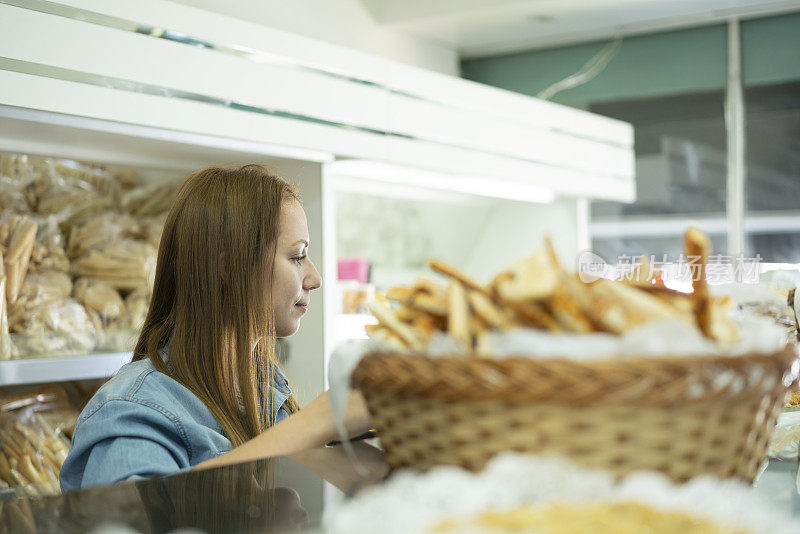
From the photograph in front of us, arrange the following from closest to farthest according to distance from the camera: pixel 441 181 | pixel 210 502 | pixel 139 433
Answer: pixel 210 502 → pixel 139 433 → pixel 441 181

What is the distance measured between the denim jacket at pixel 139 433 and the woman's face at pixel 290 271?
262 millimetres

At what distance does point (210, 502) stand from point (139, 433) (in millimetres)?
414

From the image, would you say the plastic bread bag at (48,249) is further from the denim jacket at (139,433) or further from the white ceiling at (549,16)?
the white ceiling at (549,16)

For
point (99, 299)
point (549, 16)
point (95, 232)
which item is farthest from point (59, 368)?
point (549, 16)

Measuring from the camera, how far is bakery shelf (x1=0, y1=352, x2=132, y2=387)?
1657 mm

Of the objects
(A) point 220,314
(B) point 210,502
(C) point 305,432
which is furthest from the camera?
(A) point 220,314

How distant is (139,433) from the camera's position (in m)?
0.94

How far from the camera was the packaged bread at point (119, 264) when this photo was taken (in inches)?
75.9

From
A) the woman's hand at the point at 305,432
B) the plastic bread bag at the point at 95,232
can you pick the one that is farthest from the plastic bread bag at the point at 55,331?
the woman's hand at the point at 305,432

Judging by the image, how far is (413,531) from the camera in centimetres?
45

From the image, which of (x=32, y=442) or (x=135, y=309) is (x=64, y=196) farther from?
(x=32, y=442)

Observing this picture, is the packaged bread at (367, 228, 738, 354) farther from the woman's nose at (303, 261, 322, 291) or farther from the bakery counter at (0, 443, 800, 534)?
the woman's nose at (303, 261, 322, 291)

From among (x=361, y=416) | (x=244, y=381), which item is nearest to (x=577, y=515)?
(x=361, y=416)

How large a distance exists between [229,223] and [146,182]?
1007 mm
